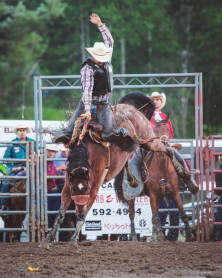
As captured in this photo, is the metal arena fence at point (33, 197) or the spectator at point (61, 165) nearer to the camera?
the metal arena fence at point (33, 197)

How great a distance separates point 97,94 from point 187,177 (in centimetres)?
241

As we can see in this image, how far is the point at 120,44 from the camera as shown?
1208 inches

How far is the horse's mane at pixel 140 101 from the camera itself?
9.77 meters

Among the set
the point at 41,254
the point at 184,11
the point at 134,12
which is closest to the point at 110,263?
the point at 41,254

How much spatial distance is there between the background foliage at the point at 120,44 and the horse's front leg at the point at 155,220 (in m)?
15.1

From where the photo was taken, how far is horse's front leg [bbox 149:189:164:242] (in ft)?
31.4

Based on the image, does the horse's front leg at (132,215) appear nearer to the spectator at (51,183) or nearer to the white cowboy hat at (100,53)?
the spectator at (51,183)

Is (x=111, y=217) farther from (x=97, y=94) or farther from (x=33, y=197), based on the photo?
(x=97, y=94)

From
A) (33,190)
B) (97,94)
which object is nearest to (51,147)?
(33,190)

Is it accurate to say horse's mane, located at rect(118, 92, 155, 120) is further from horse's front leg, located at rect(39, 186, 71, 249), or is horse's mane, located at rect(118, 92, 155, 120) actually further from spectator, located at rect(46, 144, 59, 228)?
horse's front leg, located at rect(39, 186, 71, 249)

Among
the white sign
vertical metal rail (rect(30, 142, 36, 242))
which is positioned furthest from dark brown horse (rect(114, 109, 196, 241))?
vertical metal rail (rect(30, 142, 36, 242))

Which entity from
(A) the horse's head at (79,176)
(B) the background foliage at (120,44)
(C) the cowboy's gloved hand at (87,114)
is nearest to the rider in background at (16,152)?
(C) the cowboy's gloved hand at (87,114)

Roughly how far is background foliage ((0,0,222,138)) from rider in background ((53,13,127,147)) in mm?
16660

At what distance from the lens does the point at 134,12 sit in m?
31.5
